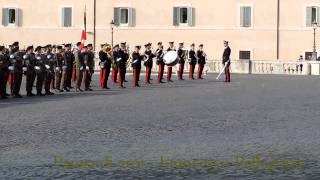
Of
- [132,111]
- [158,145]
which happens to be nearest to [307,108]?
[132,111]

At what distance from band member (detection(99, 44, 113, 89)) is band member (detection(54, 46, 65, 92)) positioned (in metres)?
2.03

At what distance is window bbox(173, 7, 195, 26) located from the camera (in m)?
60.2

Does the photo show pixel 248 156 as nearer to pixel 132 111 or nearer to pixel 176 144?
pixel 176 144

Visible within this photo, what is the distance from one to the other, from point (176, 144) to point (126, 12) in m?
50.1

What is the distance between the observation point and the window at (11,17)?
206 feet

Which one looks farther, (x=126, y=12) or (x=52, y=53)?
(x=126, y=12)

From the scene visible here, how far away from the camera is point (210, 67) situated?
54.1 meters

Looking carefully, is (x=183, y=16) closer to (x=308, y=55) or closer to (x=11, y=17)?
(x=308, y=55)

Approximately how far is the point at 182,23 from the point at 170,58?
26.1 meters

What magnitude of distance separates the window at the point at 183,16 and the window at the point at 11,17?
41.0 ft

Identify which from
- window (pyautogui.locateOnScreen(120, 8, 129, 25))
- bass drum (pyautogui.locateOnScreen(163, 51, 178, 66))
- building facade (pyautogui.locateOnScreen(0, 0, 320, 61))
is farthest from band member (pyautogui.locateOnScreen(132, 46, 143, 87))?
window (pyautogui.locateOnScreen(120, 8, 129, 25))

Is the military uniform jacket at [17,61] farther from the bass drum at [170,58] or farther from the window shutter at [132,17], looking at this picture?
the window shutter at [132,17]

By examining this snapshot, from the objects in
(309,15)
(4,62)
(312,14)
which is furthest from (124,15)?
Answer: (4,62)

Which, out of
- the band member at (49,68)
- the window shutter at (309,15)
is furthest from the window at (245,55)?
the band member at (49,68)
